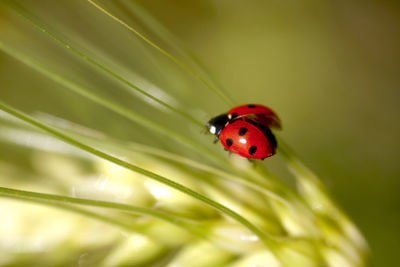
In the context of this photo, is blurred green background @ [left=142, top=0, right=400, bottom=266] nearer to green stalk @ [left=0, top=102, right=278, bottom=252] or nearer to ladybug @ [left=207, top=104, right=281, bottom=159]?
ladybug @ [left=207, top=104, right=281, bottom=159]

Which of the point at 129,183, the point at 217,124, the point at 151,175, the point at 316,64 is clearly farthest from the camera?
the point at 316,64

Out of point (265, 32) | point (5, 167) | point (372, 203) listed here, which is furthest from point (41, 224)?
point (265, 32)

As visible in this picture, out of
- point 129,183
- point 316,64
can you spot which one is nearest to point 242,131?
point 129,183

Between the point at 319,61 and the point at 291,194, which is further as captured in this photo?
the point at 319,61

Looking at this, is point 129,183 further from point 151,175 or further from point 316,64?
point 316,64

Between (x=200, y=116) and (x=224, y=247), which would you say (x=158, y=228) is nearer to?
(x=224, y=247)

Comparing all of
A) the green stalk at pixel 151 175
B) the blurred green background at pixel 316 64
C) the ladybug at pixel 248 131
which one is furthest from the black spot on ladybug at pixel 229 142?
the blurred green background at pixel 316 64
